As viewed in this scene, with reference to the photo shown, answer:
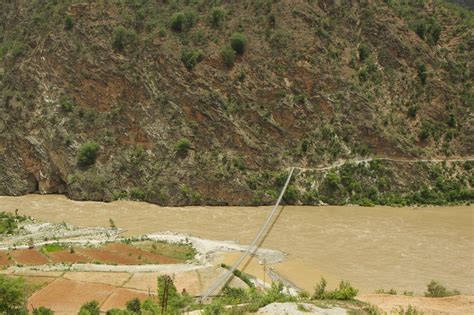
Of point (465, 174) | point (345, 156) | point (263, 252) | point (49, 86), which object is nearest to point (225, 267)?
point (263, 252)

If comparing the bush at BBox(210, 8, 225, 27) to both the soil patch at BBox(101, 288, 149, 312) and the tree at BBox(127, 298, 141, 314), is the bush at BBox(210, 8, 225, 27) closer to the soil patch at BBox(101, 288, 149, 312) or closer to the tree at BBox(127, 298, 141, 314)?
the soil patch at BBox(101, 288, 149, 312)

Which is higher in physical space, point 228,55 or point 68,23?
point 68,23

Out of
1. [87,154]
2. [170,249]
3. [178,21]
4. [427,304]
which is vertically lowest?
[170,249]

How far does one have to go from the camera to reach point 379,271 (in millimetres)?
29234

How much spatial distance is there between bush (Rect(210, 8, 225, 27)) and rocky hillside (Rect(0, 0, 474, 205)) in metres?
0.21

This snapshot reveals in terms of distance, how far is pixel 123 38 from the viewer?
5019 centimetres

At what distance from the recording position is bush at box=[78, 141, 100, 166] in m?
46.1

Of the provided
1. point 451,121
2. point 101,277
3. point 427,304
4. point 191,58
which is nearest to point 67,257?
point 101,277

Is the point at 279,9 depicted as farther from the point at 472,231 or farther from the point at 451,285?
the point at 451,285

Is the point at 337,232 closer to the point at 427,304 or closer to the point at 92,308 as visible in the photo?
the point at 427,304

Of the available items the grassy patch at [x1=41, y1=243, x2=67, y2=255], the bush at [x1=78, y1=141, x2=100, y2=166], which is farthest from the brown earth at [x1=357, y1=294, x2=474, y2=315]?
the bush at [x1=78, y1=141, x2=100, y2=166]

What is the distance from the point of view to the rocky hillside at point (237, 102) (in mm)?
44688

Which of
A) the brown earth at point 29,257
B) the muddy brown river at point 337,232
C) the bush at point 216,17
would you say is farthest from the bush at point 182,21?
the brown earth at point 29,257

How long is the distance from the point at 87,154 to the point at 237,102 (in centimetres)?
1384
